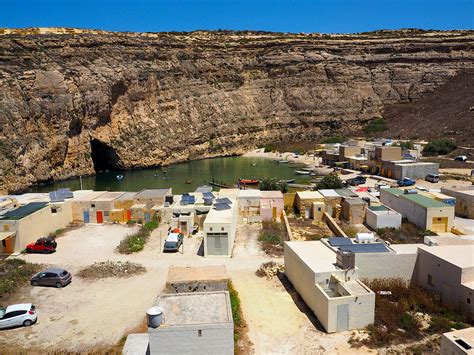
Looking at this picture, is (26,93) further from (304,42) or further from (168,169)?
(304,42)

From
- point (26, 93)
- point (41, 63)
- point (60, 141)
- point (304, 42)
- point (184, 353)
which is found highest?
point (304, 42)

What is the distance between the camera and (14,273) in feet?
62.0

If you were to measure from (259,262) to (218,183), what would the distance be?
25.9 m

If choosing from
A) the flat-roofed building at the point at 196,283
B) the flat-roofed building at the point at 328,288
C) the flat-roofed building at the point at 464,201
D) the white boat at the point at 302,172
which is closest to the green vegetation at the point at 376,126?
the white boat at the point at 302,172

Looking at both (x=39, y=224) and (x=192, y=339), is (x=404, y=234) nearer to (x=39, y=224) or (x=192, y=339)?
(x=192, y=339)

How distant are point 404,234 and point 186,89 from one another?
50825mm

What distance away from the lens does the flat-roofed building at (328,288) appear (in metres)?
14.1

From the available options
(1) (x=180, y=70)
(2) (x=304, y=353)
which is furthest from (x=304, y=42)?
(2) (x=304, y=353)

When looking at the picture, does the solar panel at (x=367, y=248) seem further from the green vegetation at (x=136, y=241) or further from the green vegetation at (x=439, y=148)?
the green vegetation at (x=439, y=148)

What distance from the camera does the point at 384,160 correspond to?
44031 millimetres

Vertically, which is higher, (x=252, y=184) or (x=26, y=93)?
(x=26, y=93)

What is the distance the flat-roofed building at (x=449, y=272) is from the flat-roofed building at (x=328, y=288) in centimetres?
314

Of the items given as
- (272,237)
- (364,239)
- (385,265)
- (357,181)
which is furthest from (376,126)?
(385,265)

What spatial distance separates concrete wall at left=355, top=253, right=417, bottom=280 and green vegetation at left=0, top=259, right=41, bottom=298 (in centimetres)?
1370
